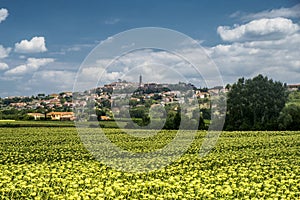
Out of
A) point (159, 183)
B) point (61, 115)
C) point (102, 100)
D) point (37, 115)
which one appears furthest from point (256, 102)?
point (159, 183)

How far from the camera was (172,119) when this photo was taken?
1601 inches

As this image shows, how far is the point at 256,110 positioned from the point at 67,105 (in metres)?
24.6

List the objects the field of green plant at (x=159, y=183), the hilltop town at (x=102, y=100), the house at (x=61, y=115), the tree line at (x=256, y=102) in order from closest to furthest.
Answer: the field of green plant at (x=159, y=183), the hilltop town at (x=102, y=100), the tree line at (x=256, y=102), the house at (x=61, y=115)

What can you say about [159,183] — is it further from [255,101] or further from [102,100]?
[255,101]

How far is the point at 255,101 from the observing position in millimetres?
53812

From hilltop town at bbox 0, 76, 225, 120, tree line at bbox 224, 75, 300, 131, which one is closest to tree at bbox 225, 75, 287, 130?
tree line at bbox 224, 75, 300, 131

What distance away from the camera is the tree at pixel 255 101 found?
166 ft

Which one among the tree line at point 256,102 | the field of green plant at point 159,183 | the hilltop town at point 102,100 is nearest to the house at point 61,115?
the hilltop town at point 102,100

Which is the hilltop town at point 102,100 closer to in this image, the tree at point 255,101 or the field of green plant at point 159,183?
the tree at point 255,101

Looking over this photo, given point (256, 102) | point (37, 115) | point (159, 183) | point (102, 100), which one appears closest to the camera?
point (159, 183)

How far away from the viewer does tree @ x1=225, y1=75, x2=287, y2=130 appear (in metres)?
50.7

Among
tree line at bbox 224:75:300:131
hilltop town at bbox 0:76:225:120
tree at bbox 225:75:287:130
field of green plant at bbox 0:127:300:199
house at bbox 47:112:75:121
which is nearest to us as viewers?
field of green plant at bbox 0:127:300:199

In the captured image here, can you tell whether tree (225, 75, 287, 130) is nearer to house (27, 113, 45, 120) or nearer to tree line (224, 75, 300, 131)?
tree line (224, 75, 300, 131)

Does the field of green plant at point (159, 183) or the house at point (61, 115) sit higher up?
the house at point (61, 115)
